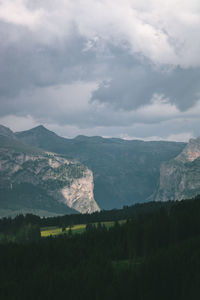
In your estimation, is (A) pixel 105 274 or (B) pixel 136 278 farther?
(A) pixel 105 274

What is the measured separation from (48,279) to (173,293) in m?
48.7

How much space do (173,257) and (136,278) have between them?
25.1 meters

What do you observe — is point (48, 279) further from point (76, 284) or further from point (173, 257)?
point (173, 257)

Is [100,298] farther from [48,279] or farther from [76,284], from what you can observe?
[48,279]

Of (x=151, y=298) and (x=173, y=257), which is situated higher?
(x=173, y=257)

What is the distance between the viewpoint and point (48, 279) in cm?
17512

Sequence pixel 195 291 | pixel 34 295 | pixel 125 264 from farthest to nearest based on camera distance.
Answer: pixel 125 264 < pixel 34 295 < pixel 195 291

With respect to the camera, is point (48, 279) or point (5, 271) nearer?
point (48, 279)

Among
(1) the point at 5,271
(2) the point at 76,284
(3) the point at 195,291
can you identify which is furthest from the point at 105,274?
(1) the point at 5,271

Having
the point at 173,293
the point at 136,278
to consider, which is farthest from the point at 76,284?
the point at 173,293

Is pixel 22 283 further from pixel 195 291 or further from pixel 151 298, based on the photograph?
pixel 195 291

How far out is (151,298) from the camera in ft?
509

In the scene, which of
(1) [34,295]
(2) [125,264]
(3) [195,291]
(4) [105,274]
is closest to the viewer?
(3) [195,291]

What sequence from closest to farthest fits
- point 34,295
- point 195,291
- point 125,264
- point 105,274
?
point 195,291 < point 34,295 < point 105,274 < point 125,264
